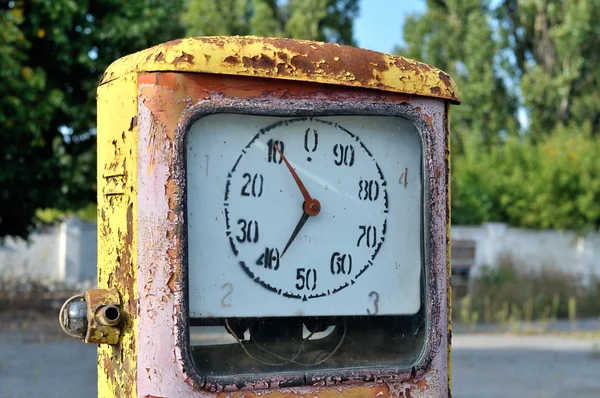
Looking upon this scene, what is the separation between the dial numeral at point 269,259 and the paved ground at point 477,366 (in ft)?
20.0

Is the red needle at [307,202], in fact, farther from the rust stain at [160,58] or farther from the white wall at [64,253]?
the white wall at [64,253]

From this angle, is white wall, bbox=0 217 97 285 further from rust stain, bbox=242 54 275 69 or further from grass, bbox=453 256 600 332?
rust stain, bbox=242 54 275 69

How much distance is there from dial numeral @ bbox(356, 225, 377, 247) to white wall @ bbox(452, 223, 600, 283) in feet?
57.7

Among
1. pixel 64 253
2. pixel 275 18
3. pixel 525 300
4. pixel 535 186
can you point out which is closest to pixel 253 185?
pixel 525 300

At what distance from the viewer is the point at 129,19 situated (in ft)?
38.8

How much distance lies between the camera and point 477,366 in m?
9.88

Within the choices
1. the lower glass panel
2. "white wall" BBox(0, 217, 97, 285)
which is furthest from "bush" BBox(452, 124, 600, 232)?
the lower glass panel

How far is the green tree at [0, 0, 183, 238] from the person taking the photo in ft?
36.3

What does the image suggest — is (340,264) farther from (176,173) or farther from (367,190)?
(176,173)

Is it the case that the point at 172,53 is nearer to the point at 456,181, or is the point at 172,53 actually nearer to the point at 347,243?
the point at 347,243

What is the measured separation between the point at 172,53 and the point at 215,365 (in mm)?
704

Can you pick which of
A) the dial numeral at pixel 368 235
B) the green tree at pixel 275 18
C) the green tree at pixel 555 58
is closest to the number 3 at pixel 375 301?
the dial numeral at pixel 368 235

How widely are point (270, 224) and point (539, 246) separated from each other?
18.7 m

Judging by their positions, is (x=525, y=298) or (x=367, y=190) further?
(x=525, y=298)
